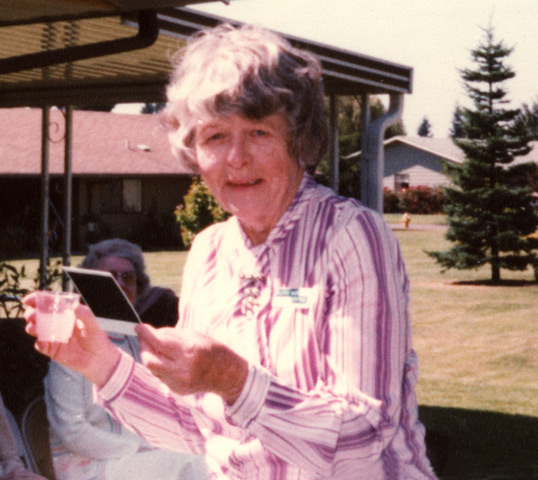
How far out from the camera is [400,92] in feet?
22.9

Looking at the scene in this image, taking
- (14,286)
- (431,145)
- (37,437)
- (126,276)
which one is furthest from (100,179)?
(37,437)

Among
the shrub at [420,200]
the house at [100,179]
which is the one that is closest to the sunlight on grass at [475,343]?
the house at [100,179]

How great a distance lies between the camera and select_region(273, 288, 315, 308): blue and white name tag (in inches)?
65.4

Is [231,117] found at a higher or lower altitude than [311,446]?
higher

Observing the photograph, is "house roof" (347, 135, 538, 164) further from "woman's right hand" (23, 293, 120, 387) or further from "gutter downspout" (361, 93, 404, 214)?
"woman's right hand" (23, 293, 120, 387)

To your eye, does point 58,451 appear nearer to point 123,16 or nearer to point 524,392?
point 123,16

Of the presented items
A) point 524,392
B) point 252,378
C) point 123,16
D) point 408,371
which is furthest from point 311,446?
point 524,392

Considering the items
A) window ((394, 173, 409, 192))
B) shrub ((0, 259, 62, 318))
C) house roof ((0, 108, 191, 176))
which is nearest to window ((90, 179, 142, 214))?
house roof ((0, 108, 191, 176))

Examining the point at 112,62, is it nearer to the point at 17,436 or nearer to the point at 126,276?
the point at 126,276

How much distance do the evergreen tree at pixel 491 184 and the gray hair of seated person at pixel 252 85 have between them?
72.2 ft

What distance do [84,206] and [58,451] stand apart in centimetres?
3169

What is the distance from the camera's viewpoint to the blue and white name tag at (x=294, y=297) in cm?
166

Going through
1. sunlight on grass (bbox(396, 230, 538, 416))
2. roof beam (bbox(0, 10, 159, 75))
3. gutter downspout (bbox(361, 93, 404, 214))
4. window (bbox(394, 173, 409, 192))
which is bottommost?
sunlight on grass (bbox(396, 230, 538, 416))

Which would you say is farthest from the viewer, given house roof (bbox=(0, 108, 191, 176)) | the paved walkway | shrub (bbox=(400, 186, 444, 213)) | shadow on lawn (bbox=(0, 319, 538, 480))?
shrub (bbox=(400, 186, 444, 213))
